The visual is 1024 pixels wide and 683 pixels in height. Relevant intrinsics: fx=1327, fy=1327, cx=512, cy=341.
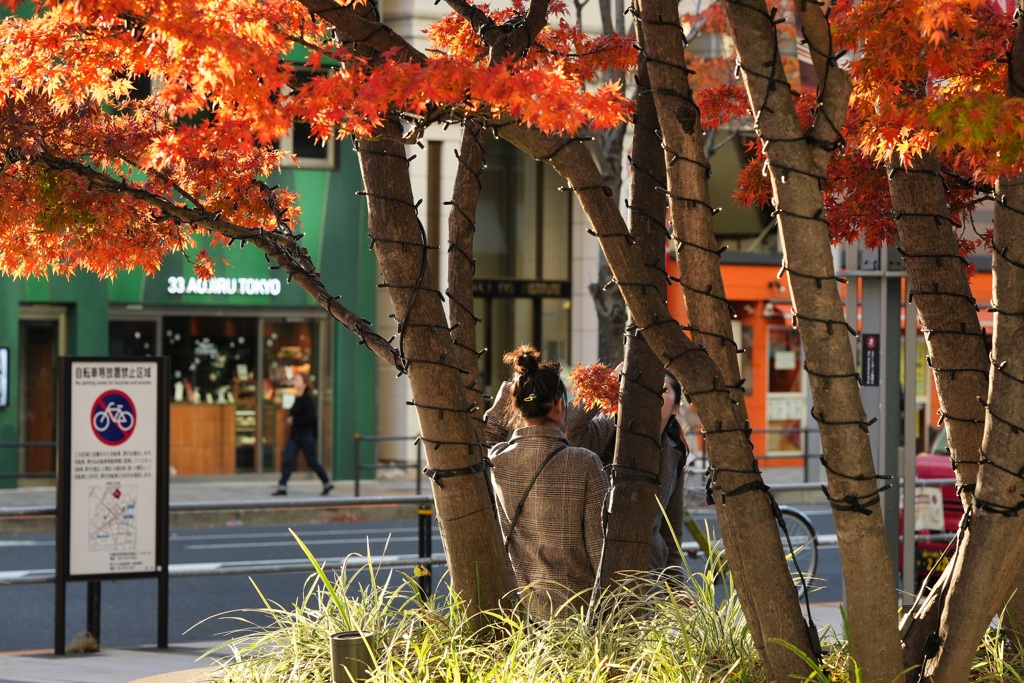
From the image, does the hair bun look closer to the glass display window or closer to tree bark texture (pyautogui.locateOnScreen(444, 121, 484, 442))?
tree bark texture (pyautogui.locateOnScreen(444, 121, 484, 442))

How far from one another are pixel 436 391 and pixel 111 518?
419 cm

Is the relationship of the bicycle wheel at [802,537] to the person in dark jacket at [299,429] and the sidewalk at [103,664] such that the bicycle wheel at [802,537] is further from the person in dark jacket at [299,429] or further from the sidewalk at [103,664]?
the person in dark jacket at [299,429]

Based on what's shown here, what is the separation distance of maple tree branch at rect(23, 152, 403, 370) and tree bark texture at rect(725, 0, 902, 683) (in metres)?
1.68

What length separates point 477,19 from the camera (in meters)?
5.57

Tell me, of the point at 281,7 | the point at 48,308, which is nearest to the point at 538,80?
the point at 281,7

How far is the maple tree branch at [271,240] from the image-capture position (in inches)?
214

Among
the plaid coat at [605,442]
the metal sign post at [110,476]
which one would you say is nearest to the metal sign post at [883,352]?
the plaid coat at [605,442]

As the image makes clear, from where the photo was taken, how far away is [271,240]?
574 centimetres

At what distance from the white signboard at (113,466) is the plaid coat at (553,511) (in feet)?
12.8

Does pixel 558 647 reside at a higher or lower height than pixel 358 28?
lower

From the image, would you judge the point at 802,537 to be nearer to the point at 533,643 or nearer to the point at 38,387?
the point at 533,643

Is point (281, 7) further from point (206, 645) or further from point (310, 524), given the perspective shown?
point (310, 524)

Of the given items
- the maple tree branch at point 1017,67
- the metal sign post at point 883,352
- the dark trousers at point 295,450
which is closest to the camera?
the maple tree branch at point 1017,67

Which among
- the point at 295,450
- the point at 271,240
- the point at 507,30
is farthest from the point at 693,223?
the point at 295,450
